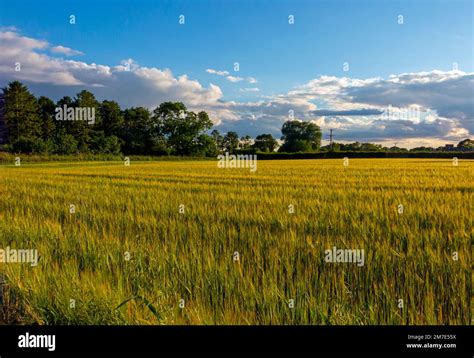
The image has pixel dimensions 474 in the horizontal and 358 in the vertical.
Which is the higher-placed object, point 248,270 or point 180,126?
point 180,126

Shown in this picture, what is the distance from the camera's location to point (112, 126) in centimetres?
446

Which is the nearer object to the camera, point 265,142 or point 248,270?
point 248,270

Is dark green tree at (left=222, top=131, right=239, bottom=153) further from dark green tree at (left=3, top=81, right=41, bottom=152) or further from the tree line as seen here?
dark green tree at (left=3, top=81, right=41, bottom=152)

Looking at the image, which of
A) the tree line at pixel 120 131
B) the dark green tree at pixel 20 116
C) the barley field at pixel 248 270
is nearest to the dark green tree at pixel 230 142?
the tree line at pixel 120 131

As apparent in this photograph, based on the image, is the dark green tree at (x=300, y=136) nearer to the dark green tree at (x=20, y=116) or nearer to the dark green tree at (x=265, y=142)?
the dark green tree at (x=265, y=142)

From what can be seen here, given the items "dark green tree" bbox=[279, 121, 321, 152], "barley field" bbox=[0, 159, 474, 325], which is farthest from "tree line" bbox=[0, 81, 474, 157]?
"barley field" bbox=[0, 159, 474, 325]

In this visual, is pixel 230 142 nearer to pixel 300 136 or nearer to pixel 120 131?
pixel 300 136

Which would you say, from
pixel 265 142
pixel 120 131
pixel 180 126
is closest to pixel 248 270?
pixel 265 142

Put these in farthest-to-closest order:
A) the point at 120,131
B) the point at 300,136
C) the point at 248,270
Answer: the point at 120,131 < the point at 300,136 < the point at 248,270

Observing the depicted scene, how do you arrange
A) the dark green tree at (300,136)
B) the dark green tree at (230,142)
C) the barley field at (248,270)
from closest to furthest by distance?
the barley field at (248,270) < the dark green tree at (300,136) < the dark green tree at (230,142)

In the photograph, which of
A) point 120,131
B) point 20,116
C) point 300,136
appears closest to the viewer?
point 300,136
